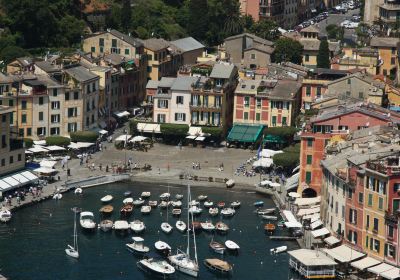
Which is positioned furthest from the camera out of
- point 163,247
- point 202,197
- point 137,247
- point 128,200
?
point 202,197

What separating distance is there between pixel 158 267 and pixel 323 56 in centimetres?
7418

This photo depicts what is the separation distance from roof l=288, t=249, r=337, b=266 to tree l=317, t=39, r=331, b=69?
67.0 metres

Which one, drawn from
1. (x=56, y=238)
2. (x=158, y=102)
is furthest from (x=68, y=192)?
(x=158, y=102)

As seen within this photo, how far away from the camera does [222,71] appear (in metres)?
155

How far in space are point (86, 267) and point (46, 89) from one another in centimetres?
4141

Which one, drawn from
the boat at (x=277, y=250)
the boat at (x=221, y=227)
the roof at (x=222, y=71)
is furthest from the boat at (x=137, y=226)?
the roof at (x=222, y=71)

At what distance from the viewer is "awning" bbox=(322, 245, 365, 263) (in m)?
108

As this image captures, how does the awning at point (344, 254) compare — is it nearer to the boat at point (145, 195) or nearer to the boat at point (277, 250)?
the boat at point (277, 250)

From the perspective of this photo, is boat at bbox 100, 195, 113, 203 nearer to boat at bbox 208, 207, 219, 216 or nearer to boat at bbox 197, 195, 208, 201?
boat at bbox 197, 195, 208, 201

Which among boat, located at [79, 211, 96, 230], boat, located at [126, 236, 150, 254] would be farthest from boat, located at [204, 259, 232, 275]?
boat, located at [79, 211, 96, 230]

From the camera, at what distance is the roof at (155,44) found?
563 ft

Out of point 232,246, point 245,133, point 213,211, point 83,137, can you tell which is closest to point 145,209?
point 213,211

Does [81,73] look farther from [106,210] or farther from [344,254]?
[344,254]

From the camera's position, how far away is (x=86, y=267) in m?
110
